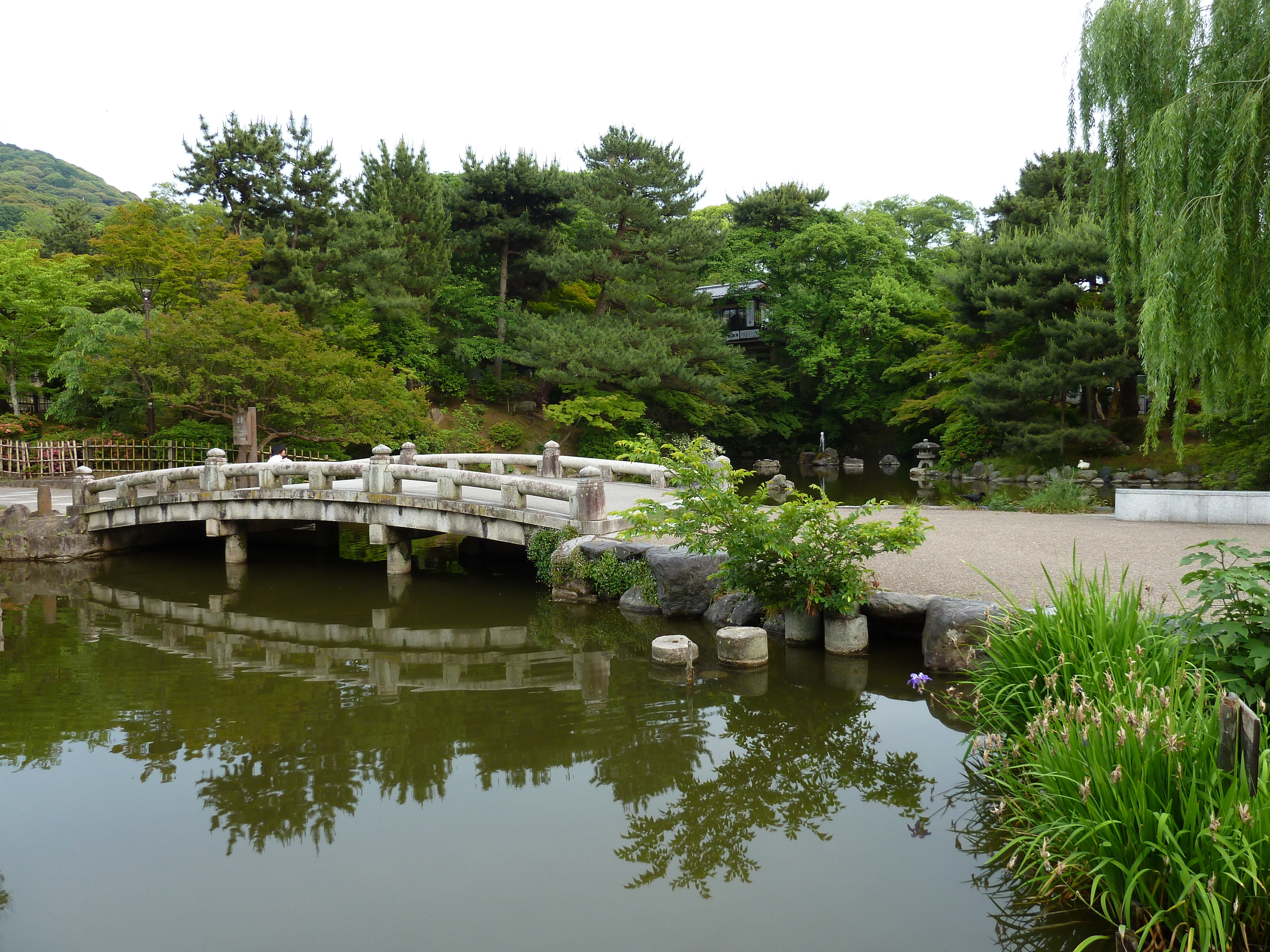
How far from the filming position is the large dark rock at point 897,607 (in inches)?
303

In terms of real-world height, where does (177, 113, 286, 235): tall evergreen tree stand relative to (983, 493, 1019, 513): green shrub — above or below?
above

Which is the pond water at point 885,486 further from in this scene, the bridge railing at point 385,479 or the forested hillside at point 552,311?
the bridge railing at point 385,479

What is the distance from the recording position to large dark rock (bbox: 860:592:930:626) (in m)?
7.70

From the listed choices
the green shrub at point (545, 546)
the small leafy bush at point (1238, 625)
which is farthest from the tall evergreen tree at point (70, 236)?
the small leafy bush at point (1238, 625)

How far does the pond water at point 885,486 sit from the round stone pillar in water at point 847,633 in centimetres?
755

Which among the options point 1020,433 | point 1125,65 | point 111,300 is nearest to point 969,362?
point 1020,433

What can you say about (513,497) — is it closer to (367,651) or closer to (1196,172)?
(367,651)

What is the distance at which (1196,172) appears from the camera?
25.5 feet

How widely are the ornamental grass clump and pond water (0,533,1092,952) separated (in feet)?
1.24

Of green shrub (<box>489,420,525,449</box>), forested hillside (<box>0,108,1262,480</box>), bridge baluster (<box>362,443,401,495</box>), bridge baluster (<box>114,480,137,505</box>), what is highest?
forested hillside (<box>0,108,1262,480</box>)

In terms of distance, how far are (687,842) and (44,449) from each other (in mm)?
21877

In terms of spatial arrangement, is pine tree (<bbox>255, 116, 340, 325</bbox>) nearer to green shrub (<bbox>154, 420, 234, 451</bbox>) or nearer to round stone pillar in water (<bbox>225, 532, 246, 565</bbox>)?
green shrub (<bbox>154, 420, 234, 451</bbox>)

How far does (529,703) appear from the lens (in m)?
7.12

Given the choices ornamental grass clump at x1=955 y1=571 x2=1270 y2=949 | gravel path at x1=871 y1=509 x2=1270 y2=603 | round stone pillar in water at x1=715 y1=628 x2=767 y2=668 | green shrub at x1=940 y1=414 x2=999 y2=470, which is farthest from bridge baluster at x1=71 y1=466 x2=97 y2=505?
green shrub at x1=940 y1=414 x2=999 y2=470
